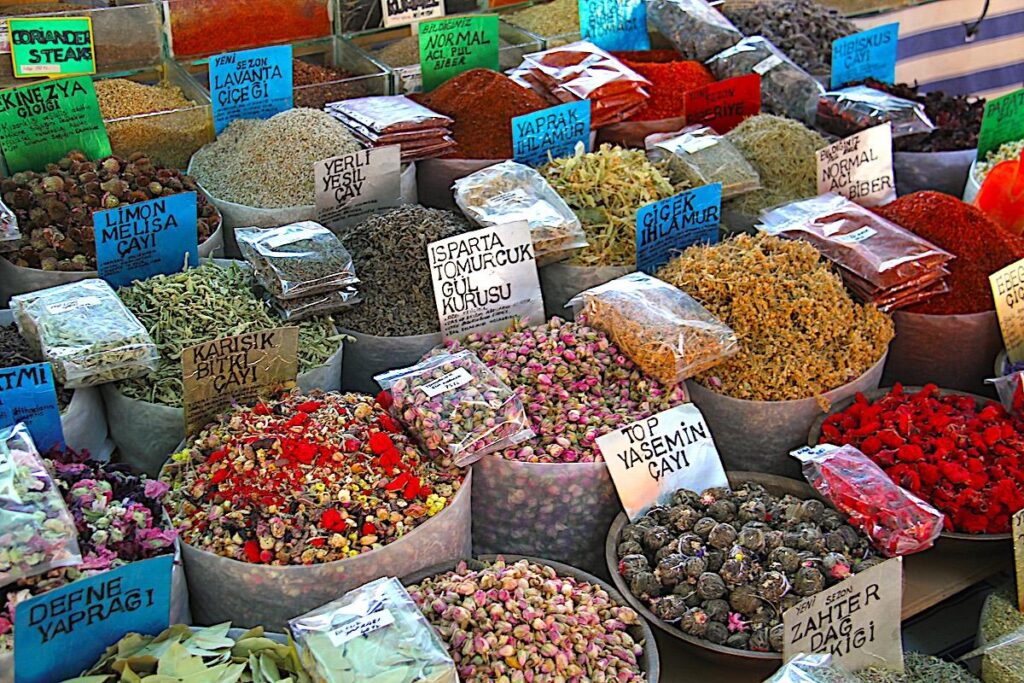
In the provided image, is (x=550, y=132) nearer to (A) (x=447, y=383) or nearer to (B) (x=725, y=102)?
(B) (x=725, y=102)

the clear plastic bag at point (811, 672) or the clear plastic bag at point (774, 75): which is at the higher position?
the clear plastic bag at point (774, 75)

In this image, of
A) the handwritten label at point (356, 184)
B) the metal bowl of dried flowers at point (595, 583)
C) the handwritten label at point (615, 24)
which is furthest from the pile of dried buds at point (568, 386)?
the handwritten label at point (615, 24)

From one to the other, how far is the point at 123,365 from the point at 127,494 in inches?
10.2

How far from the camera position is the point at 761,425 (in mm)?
1920

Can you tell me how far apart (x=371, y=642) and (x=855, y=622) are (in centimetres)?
70

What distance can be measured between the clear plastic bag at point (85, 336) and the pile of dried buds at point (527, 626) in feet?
2.04

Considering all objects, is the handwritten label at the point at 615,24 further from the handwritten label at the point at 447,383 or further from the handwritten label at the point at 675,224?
the handwritten label at the point at 447,383

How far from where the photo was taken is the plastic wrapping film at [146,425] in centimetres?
172

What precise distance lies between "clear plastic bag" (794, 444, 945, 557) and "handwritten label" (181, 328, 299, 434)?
0.90 m

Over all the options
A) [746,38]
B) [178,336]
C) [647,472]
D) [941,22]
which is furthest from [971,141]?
[178,336]

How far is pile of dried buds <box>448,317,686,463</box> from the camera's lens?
67.5 inches

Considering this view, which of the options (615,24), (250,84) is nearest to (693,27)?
(615,24)

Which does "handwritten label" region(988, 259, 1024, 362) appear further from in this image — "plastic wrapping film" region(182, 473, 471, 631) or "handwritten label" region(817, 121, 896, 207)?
"plastic wrapping film" region(182, 473, 471, 631)

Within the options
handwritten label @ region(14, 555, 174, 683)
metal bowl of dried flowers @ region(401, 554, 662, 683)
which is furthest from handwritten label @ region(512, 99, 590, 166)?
handwritten label @ region(14, 555, 174, 683)
